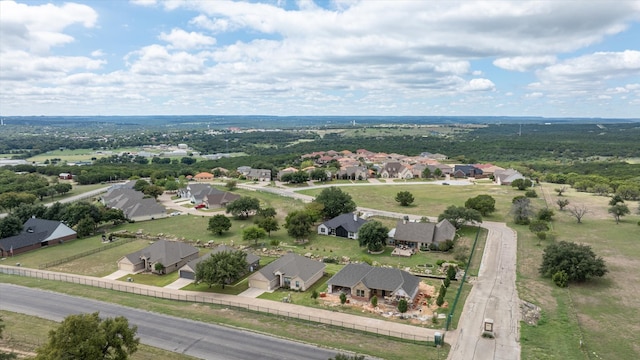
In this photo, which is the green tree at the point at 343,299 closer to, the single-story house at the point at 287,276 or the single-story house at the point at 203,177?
the single-story house at the point at 287,276

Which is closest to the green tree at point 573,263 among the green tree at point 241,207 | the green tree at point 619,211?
the green tree at point 619,211

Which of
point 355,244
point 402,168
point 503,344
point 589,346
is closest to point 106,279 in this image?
point 355,244

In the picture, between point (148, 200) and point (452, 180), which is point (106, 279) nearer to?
point (148, 200)

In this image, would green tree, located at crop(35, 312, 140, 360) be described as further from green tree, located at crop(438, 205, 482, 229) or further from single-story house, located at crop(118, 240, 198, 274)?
green tree, located at crop(438, 205, 482, 229)

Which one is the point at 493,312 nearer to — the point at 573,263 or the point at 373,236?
the point at 573,263

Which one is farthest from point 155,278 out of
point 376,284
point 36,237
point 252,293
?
point 36,237
